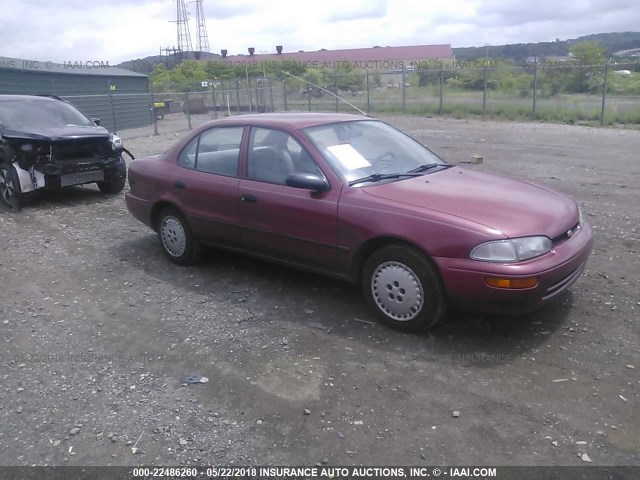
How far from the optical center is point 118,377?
4062 millimetres

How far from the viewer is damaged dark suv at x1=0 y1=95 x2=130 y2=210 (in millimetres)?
9039

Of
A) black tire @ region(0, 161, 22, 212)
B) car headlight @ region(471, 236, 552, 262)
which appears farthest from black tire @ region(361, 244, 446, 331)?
black tire @ region(0, 161, 22, 212)

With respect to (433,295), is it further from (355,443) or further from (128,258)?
(128,258)

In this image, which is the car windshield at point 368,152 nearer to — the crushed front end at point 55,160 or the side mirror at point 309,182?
the side mirror at point 309,182

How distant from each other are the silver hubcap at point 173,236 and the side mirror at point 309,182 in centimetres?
174

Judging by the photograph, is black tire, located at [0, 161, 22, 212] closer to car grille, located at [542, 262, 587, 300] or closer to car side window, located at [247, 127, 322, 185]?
car side window, located at [247, 127, 322, 185]

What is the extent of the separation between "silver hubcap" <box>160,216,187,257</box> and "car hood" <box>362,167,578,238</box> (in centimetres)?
224

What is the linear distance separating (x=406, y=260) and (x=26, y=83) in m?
22.2

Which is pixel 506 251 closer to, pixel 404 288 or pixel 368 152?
pixel 404 288

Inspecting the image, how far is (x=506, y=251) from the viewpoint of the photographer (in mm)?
3979

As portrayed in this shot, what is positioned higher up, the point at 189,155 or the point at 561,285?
the point at 189,155

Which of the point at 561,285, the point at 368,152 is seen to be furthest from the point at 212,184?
the point at 561,285

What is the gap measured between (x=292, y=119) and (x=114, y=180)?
5.55m

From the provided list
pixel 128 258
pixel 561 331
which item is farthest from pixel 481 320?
pixel 128 258
